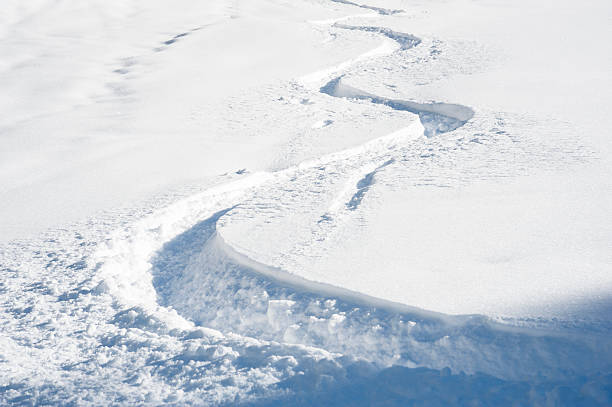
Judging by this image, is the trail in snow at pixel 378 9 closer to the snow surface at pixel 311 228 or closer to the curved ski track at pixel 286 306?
the snow surface at pixel 311 228

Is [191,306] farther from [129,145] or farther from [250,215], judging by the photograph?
[129,145]

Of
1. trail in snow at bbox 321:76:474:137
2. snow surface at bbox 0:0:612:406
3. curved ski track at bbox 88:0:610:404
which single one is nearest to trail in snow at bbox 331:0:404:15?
snow surface at bbox 0:0:612:406

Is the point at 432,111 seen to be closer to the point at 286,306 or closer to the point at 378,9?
the point at 286,306

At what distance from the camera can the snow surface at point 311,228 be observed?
1.90 m

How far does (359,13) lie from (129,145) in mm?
4274

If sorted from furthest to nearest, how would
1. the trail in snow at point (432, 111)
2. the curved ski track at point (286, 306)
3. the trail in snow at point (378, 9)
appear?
the trail in snow at point (378, 9) → the trail in snow at point (432, 111) → the curved ski track at point (286, 306)

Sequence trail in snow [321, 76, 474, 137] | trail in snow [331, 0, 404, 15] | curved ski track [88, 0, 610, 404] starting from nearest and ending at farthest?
curved ski track [88, 0, 610, 404]
trail in snow [321, 76, 474, 137]
trail in snow [331, 0, 404, 15]

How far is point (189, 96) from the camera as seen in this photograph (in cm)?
433

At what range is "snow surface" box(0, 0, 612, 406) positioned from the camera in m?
1.90

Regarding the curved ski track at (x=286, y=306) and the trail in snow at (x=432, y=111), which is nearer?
the curved ski track at (x=286, y=306)

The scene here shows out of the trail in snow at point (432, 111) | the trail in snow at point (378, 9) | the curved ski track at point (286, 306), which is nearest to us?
the curved ski track at point (286, 306)

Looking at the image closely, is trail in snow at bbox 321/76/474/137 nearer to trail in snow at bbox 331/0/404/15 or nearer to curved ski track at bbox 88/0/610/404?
curved ski track at bbox 88/0/610/404

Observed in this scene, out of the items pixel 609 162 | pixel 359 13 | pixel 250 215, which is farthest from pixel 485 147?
pixel 359 13

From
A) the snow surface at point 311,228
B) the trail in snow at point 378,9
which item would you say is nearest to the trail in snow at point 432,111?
the snow surface at point 311,228
